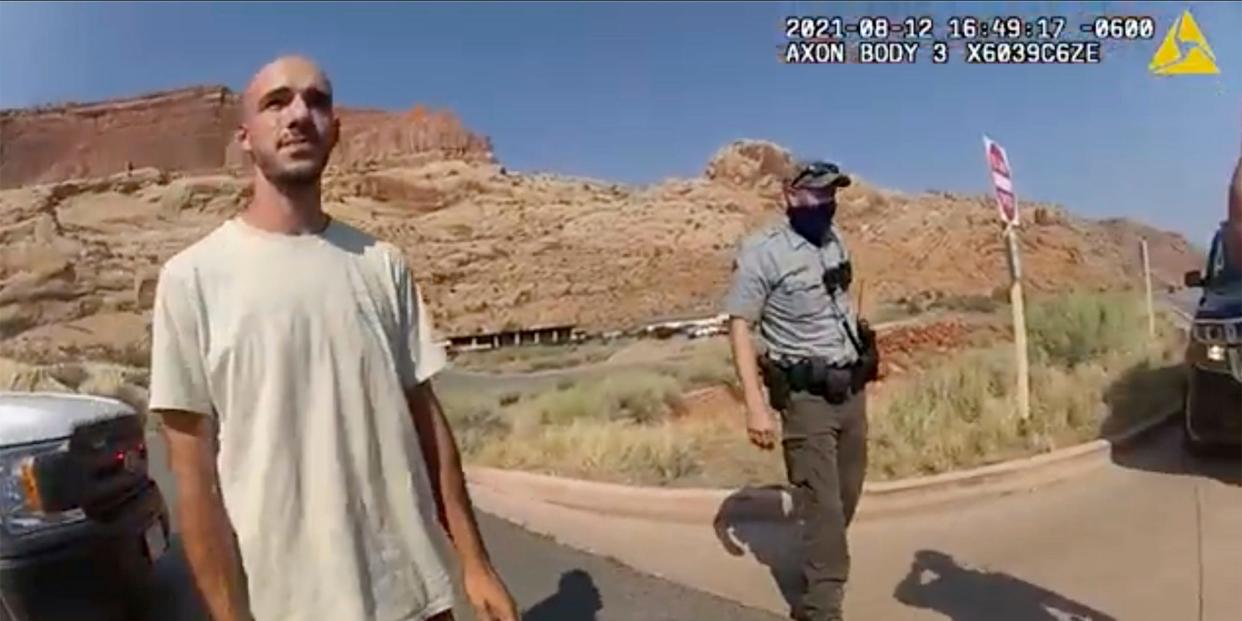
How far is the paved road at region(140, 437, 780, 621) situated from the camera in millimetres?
3076

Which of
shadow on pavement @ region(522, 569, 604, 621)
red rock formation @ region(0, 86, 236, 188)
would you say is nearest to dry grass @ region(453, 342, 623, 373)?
shadow on pavement @ region(522, 569, 604, 621)

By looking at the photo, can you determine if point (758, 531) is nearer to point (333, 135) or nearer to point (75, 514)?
point (75, 514)

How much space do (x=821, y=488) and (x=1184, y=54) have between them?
157 centimetres

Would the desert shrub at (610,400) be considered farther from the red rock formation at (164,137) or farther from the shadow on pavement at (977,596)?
the shadow on pavement at (977,596)

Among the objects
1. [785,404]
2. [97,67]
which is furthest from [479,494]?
[97,67]

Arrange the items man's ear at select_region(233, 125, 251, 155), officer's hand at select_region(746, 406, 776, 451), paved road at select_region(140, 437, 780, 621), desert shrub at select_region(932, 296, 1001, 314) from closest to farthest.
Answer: man's ear at select_region(233, 125, 251, 155), officer's hand at select_region(746, 406, 776, 451), paved road at select_region(140, 437, 780, 621), desert shrub at select_region(932, 296, 1001, 314)

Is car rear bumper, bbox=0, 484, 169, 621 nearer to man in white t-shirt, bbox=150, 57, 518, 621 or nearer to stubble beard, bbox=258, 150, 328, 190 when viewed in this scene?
man in white t-shirt, bbox=150, 57, 518, 621

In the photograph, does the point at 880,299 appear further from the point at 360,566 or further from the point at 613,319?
the point at 360,566

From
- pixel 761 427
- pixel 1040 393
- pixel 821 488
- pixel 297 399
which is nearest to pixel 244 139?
pixel 297 399

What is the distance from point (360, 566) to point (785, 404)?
1666 millimetres

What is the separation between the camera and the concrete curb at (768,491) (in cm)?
345

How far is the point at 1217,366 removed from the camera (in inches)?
123

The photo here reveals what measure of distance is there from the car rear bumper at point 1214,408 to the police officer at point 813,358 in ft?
2.77

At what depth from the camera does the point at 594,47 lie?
3.58 m
